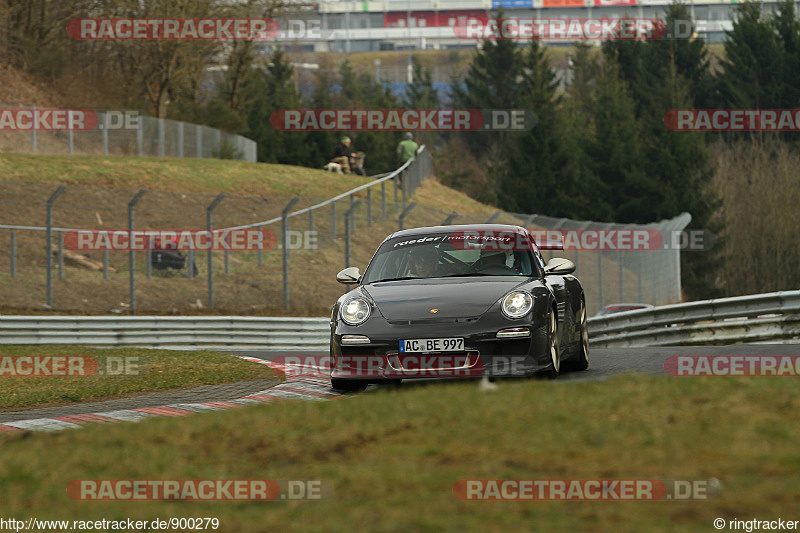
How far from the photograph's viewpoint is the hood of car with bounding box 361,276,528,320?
999cm

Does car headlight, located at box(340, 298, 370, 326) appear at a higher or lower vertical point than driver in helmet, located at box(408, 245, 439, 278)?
lower

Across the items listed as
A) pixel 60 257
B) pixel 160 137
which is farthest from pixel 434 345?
pixel 160 137

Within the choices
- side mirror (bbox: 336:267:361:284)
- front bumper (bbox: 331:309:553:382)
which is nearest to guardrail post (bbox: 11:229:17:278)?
side mirror (bbox: 336:267:361:284)

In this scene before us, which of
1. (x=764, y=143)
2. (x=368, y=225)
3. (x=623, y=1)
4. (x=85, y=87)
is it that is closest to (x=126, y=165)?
(x=85, y=87)

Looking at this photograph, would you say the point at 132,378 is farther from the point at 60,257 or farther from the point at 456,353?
the point at 60,257

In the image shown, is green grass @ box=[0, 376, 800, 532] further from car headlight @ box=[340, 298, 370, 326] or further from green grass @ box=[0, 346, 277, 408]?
green grass @ box=[0, 346, 277, 408]

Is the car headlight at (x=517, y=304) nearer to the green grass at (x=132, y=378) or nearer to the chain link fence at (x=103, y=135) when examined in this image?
the green grass at (x=132, y=378)

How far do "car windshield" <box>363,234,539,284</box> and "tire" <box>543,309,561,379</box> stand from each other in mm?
657

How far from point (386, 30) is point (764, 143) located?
111168 millimetres

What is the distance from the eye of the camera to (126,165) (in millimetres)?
39719

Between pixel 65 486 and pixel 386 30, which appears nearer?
pixel 65 486

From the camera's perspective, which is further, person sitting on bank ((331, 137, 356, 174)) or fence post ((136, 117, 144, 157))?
person sitting on bank ((331, 137, 356, 174))

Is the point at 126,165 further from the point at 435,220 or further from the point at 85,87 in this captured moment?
the point at 435,220

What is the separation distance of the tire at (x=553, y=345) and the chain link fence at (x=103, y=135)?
31727 millimetres
